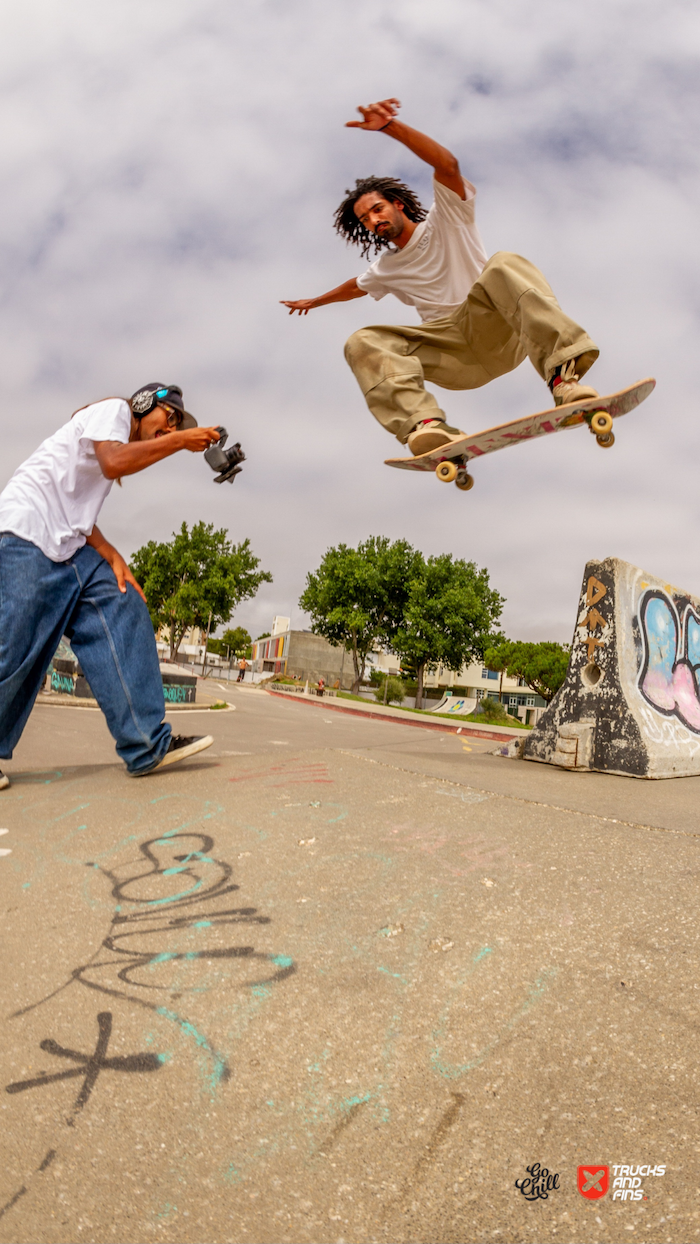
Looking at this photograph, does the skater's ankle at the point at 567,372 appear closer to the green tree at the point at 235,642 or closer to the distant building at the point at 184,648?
the distant building at the point at 184,648

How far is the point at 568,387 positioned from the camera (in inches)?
144

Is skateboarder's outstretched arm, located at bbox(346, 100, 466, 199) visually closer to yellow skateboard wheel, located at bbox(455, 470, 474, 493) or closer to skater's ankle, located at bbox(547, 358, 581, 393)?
skater's ankle, located at bbox(547, 358, 581, 393)

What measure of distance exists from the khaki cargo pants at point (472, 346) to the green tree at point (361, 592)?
41.9m

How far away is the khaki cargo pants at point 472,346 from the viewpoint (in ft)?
12.1

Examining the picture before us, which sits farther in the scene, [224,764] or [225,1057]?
[224,764]

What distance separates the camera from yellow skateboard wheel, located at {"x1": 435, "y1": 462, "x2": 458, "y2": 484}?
402 cm

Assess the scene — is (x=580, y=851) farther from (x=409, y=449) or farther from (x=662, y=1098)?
(x=409, y=449)

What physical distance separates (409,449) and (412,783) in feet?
6.19

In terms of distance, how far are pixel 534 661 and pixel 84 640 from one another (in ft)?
191

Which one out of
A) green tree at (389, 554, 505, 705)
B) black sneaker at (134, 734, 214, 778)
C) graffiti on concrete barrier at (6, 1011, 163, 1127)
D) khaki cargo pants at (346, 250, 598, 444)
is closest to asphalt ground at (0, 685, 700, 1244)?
graffiti on concrete barrier at (6, 1011, 163, 1127)

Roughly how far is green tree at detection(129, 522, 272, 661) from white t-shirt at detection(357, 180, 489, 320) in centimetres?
4299

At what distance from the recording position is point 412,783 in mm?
3359

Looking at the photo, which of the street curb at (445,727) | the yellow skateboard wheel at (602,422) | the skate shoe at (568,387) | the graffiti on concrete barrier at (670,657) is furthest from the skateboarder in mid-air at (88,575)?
the street curb at (445,727)

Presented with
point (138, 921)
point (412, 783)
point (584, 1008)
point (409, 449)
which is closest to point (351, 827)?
point (412, 783)
